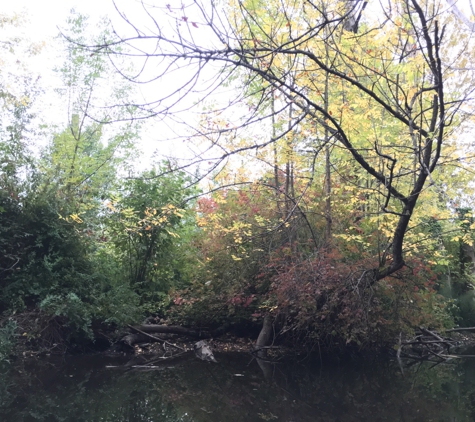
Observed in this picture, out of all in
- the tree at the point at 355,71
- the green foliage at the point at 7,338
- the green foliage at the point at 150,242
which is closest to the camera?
the tree at the point at 355,71

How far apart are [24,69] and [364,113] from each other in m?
8.77

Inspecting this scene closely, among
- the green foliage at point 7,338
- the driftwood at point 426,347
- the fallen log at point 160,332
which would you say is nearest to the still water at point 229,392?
the green foliage at point 7,338

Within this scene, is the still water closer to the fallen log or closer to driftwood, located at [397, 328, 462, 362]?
the fallen log

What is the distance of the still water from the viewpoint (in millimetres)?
5082

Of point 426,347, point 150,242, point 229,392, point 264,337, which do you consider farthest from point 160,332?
point 426,347

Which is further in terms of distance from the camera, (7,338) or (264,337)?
(264,337)

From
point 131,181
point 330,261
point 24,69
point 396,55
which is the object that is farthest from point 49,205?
point 396,55

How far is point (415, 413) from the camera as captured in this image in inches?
212

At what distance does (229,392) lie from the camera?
6145 millimetres

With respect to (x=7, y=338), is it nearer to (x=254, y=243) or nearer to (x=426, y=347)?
(x=254, y=243)

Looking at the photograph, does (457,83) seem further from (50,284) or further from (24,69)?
(24,69)

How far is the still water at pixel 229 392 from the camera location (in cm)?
508

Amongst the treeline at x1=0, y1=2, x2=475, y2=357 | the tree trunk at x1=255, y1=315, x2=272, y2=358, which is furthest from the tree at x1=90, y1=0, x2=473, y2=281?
the tree trunk at x1=255, y1=315, x2=272, y2=358

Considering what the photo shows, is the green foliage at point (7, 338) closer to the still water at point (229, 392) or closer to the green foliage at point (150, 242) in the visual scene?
the still water at point (229, 392)
